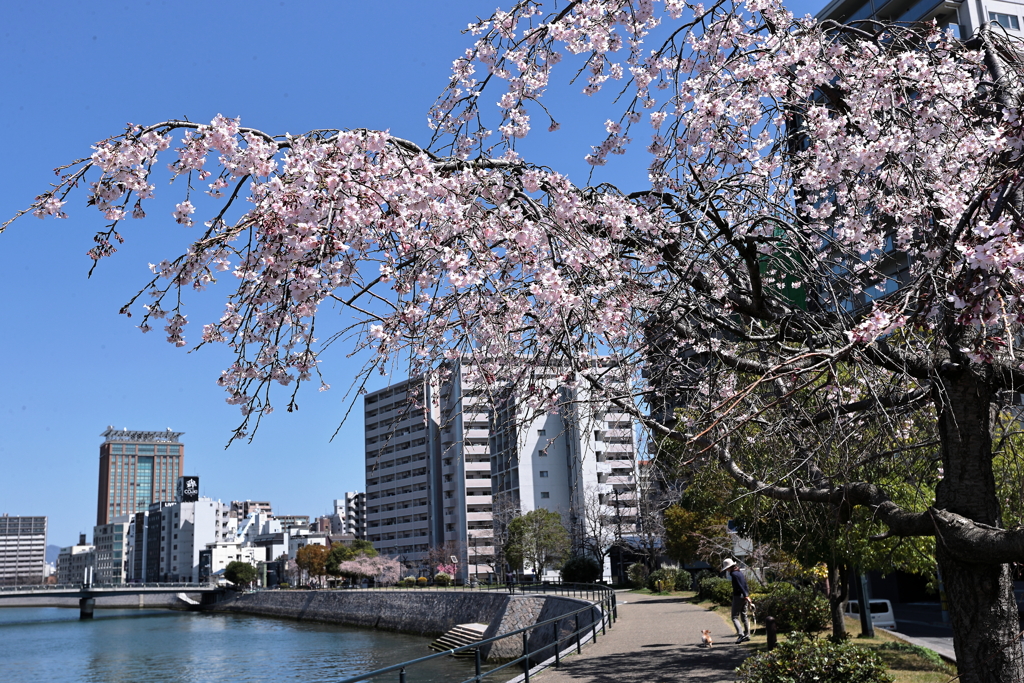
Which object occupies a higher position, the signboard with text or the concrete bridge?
the signboard with text

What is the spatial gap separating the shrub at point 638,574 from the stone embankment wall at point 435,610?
1063 cm

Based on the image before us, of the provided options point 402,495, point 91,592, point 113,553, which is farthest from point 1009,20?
point 113,553

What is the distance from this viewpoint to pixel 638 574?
47844mm

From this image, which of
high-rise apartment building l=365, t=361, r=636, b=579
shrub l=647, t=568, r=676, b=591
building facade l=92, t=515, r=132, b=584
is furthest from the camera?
building facade l=92, t=515, r=132, b=584

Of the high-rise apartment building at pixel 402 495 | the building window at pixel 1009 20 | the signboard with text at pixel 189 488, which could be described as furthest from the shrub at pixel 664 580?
the signboard with text at pixel 189 488

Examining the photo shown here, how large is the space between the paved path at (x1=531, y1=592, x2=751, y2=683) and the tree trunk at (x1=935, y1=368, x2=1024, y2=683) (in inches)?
221

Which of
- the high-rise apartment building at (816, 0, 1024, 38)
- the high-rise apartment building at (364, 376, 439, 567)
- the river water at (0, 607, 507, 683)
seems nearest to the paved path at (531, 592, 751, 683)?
the river water at (0, 607, 507, 683)

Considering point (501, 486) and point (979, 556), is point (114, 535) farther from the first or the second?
point (979, 556)

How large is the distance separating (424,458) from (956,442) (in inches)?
3483

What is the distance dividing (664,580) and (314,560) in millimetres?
63581

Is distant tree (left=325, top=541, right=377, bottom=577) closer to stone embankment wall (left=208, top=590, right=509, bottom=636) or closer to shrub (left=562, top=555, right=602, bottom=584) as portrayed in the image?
stone embankment wall (left=208, top=590, right=509, bottom=636)

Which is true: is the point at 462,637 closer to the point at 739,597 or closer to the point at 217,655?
the point at 217,655

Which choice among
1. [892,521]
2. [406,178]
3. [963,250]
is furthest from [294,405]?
[892,521]

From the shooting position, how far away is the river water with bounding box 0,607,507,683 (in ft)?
103
